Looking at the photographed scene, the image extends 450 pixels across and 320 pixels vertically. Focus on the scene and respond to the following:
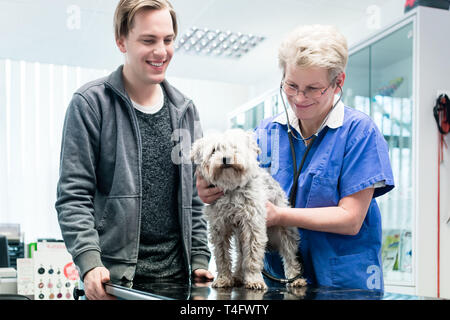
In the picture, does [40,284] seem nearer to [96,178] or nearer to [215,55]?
[96,178]

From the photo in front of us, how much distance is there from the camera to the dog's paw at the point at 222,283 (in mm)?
1342

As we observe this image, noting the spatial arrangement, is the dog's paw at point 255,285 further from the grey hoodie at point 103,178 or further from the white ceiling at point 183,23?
the white ceiling at point 183,23

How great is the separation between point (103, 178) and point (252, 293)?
1.89 feet

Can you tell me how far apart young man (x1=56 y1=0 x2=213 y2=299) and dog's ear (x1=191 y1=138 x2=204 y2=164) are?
0.06 m

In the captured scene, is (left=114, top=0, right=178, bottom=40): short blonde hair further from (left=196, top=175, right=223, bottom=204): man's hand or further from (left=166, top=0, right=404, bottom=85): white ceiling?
(left=166, top=0, right=404, bottom=85): white ceiling

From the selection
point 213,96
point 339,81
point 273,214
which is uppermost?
point 213,96

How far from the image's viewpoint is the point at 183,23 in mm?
5027

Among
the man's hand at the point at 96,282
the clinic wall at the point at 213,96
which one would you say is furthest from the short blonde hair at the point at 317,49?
the clinic wall at the point at 213,96

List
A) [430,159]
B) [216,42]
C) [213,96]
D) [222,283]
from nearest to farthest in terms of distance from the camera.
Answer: [222,283], [430,159], [216,42], [213,96]

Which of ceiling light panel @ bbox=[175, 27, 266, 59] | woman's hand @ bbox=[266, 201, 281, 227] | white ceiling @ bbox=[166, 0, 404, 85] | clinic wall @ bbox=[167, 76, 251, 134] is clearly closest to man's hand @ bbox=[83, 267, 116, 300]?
woman's hand @ bbox=[266, 201, 281, 227]

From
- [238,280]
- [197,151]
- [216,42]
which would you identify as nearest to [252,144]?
[197,151]

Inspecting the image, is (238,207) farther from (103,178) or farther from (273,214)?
(103,178)

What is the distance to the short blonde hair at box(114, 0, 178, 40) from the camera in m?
1.40
